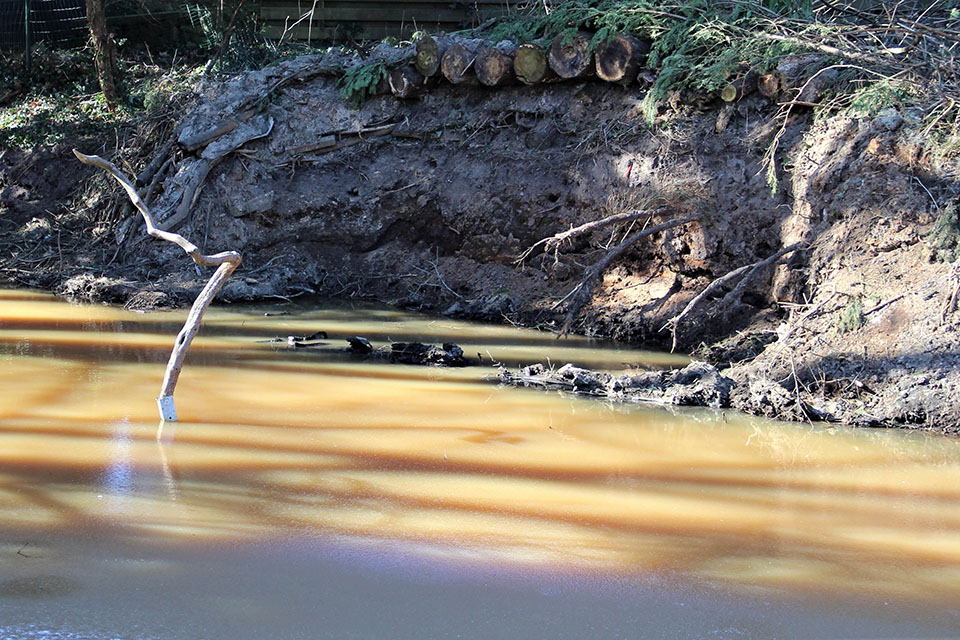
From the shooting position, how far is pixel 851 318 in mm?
9047

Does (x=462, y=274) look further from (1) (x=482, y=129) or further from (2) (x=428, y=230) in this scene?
(1) (x=482, y=129)

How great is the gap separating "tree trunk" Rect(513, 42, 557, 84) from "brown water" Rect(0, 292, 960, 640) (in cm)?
577

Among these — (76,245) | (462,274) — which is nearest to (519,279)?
(462,274)

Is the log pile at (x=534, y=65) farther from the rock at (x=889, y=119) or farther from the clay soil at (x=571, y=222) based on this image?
the rock at (x=889, y=119)

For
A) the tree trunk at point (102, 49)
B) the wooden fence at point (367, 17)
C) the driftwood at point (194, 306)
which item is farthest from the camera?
the wooden fence at point (367, 17)

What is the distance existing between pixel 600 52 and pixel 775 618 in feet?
31.7

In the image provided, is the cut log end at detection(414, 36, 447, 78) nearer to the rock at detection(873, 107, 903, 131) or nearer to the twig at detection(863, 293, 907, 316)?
the rock at detection(873, 107, 903, 131)

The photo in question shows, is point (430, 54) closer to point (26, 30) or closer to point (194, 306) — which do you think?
point (194, 306)

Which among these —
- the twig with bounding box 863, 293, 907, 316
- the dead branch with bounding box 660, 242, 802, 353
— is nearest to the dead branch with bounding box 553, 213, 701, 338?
the dead branch with bounding box 660, 242, 802, 353

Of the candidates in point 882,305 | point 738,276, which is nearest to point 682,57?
point 738,276

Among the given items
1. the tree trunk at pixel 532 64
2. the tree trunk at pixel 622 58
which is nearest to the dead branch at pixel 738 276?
the tree trunk at pixel 622 58

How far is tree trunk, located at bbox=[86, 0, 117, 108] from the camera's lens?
55.9ft

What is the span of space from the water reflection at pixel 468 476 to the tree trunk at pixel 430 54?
6.20m

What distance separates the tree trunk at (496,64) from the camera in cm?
1373
